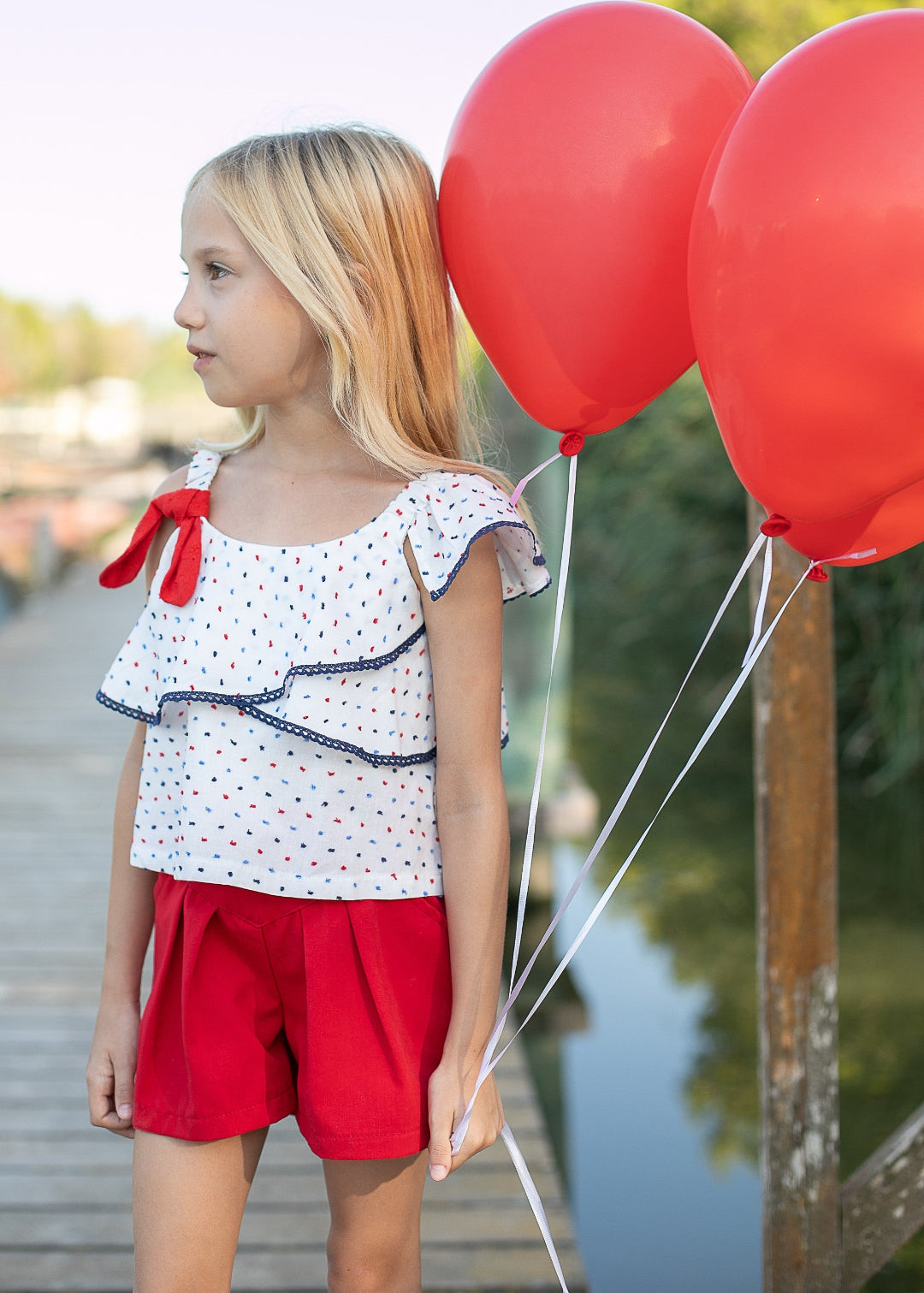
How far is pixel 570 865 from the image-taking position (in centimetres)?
492

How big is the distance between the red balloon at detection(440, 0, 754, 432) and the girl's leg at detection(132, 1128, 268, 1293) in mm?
743

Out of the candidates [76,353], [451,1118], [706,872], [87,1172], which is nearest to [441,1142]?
[451,1118]

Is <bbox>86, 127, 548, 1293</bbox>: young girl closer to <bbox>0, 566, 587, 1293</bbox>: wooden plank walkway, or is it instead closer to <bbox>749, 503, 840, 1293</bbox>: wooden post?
<bbox>749, 503, 840, 1293</bbox>: wooden post

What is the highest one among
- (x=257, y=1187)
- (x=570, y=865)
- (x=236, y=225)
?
(x=236, y=225)

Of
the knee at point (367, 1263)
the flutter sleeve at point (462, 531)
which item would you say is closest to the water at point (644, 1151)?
the knee at point (367, 1263)

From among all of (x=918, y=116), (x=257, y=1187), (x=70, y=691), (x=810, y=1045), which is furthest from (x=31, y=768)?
(x=918, y=116)

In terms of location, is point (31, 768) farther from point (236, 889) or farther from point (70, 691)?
point (236, 889)

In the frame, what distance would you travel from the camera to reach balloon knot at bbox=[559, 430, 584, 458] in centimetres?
118

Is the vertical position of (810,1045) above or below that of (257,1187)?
above

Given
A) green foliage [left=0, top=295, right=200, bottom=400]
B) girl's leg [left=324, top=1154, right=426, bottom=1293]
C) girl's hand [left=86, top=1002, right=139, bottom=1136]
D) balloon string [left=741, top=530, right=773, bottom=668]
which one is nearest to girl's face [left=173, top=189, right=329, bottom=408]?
balloon string [left=741, top=530, right=773, bottom=668]

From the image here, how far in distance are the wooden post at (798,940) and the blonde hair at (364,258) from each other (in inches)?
21.1

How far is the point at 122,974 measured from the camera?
1.22 metres

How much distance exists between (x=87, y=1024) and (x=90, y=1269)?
95cm

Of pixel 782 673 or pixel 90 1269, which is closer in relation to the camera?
pixel 782 673
